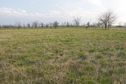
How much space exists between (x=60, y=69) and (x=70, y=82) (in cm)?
116

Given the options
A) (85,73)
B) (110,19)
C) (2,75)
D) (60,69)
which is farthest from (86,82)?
(110,19)

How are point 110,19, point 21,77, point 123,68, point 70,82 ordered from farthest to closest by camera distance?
point 110,19
point 123,68
point 21,77
point 70,82

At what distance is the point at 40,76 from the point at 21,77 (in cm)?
57

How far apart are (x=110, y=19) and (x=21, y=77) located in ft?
210

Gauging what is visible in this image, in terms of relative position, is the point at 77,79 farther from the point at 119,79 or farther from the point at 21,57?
the point at 21,57

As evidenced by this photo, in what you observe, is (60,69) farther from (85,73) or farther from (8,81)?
(8,81)

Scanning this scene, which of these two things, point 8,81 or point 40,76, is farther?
point 40,76

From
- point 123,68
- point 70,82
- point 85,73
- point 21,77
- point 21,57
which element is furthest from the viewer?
point 21,57

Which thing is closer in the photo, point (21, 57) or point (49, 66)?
point (49, 66)

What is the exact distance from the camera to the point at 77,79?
558 centimetres

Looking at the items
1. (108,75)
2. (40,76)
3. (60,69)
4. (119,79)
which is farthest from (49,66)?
(119,79)

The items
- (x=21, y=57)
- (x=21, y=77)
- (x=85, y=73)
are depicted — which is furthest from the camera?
(x=21, y=57)

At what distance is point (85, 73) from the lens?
6.23 meters

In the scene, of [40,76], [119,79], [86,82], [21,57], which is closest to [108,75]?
[119,79]
